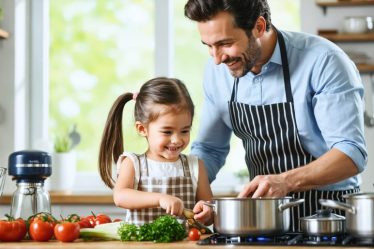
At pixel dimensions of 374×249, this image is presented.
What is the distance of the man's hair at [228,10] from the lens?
281cm

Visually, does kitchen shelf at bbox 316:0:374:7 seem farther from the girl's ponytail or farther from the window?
the girl's ponytail

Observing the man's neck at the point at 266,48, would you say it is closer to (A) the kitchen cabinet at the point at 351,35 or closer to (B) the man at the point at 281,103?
(B) the man at the point at 281,103

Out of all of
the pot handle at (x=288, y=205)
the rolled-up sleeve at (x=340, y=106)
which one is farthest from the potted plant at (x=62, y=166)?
the pot handle at (x=288, y=205)

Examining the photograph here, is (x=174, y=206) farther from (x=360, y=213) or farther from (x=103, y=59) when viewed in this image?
(x=103, y=59)

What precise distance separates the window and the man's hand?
9.85ft

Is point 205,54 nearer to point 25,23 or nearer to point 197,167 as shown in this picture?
point 25,23

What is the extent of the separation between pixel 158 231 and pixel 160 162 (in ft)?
2.03

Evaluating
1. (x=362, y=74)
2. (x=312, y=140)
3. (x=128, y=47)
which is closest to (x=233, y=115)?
(x=312, y=140)

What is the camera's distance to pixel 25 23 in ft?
18.4

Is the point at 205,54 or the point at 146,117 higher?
the point at 205,54

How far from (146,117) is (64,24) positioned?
311 centimetres

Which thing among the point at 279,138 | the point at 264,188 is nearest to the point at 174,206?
the point at 264,188

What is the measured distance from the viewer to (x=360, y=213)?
2139 millimetres

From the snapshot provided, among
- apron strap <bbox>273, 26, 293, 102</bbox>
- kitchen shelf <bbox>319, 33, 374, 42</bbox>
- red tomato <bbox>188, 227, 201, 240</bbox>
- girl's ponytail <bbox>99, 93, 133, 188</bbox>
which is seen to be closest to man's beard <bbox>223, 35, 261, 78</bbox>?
apron strap <bbox>273, 26, 293, 102</bbox>
